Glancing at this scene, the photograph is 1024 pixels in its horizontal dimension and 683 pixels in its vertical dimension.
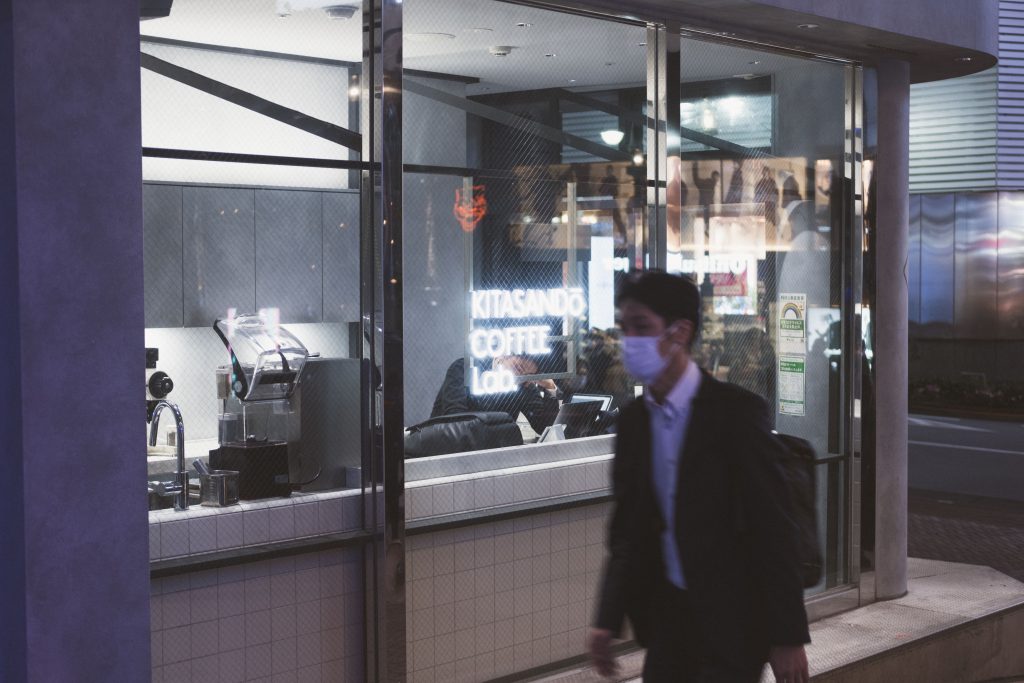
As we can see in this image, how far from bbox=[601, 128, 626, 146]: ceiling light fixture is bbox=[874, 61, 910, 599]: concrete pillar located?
2.29 m

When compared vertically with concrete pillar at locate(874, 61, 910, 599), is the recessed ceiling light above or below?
above

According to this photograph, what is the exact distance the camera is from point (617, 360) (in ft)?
22.9

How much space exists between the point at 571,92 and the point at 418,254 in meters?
1.37

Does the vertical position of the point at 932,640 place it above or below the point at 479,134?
below

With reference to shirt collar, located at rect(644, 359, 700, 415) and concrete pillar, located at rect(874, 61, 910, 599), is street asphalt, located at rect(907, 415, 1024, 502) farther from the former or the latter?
shirt collar, located at rect(644, 359, 700, 415)

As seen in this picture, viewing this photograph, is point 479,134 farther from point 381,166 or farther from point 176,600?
point 176,600

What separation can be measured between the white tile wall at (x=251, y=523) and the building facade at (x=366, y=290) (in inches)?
0.6

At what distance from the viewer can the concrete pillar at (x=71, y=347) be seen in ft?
13.3

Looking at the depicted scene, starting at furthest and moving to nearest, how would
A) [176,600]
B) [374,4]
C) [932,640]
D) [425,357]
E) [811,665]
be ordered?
1. [932,640]
2. [811,665]
3. [425,357]
4. [374,4]
5. [176,600]

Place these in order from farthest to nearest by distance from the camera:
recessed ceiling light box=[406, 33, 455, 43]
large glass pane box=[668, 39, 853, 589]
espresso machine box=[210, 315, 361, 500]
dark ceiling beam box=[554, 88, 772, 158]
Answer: large glass pane box=[668, 39, 853, 589], dark ceiling beam box=[554, 88, 772, 158], recessed ceiling light box=[406, 33, 455, 43], espresso machine box=[210, 315, 361, 500]

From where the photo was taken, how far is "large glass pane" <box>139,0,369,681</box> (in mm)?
5102

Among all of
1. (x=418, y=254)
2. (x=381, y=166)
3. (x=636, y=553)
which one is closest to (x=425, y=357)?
(x=418, y=254)

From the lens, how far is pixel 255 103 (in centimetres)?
539

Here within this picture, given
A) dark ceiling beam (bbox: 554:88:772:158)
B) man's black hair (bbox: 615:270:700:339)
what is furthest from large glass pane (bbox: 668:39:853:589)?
man's black hair (bbox: 615:270:700:339)
